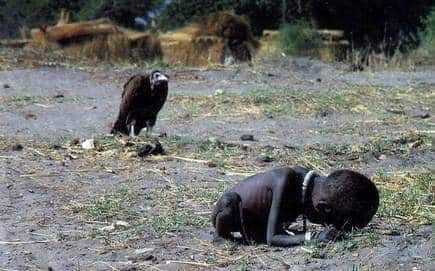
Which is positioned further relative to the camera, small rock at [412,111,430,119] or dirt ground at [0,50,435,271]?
small rock at [412,111,430,119]

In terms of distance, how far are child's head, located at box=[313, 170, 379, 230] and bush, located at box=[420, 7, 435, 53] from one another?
20.0 metres

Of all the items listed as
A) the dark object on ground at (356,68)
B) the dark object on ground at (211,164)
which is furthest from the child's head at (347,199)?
the dark object on ground at (356,68)

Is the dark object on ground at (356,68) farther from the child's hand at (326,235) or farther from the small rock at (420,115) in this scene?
the child's hand at (326,235)

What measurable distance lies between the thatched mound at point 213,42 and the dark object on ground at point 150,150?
1213 cm

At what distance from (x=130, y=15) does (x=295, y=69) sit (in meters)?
17.2

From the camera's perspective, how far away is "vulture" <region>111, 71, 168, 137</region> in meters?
10.3

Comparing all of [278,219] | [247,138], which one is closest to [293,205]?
[278,219]

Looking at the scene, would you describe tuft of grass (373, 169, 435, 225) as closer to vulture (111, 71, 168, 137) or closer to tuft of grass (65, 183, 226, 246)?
tuft of grass (65, 183, 226, 246)

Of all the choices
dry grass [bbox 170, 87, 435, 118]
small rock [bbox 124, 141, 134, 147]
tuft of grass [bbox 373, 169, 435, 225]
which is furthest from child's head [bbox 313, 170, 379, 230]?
dry grass [bbox 170, 87, 435, 118]

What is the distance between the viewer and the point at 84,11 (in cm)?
3475

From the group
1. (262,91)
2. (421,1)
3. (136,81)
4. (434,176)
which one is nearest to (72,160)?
(136,81)

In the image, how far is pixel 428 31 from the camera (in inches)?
1177

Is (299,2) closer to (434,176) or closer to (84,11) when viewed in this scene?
(84,11)

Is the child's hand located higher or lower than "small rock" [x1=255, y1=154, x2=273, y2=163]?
higher
